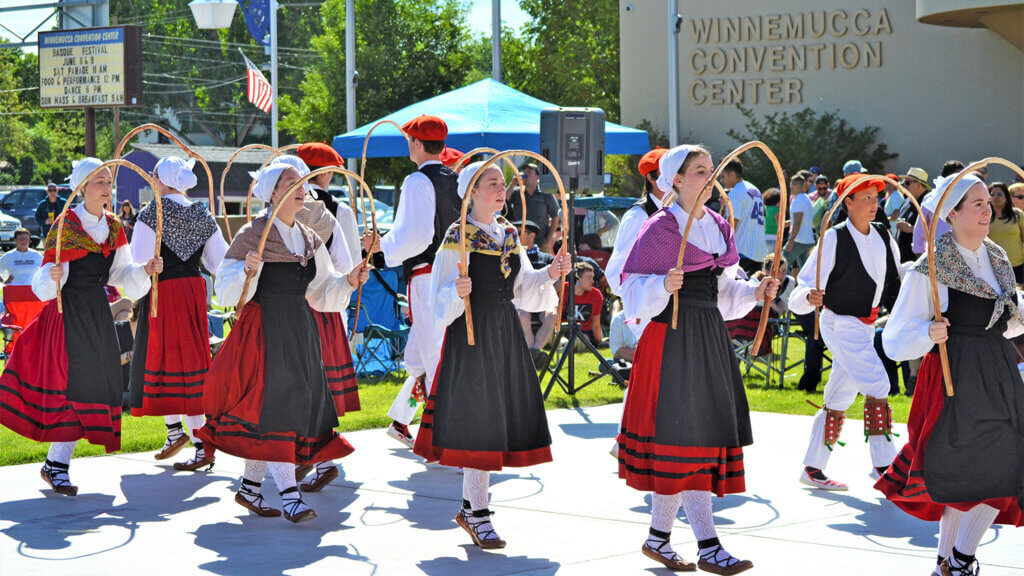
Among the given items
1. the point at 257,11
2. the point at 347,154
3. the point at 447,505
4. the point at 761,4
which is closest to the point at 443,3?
the point at 257,11

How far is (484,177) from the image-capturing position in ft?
20.2

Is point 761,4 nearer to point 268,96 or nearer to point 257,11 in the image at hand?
point 268,96

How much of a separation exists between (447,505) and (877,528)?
2.22m

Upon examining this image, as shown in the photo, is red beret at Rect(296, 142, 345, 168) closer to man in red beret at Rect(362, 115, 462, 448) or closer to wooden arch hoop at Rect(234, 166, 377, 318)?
man in red beret at Rect(362, 115, 462, 448)

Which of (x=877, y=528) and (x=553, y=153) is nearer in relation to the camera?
(x=877, y=528)

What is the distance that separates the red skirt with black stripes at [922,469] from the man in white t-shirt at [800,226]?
9.43m

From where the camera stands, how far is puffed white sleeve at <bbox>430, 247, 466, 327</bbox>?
596cm

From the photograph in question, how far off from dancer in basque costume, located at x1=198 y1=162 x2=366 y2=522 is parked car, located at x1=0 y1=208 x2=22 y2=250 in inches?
1099

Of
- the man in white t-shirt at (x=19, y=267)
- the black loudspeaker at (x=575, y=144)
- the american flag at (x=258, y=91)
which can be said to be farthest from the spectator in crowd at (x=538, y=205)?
the american flag at (x=258, y=91)

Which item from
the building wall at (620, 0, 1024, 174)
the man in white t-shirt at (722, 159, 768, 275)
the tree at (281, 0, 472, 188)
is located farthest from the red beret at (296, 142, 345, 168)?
the tree at (281, 0, 472, 188)

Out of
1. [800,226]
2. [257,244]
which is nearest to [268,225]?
[257,244]

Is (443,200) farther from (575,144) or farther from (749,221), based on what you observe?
(749,221)

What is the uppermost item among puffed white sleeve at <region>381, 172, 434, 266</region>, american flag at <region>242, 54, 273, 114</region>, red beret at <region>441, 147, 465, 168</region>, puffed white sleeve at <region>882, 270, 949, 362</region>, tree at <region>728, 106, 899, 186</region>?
american flag at <region>242, 54, 273, 114</region>

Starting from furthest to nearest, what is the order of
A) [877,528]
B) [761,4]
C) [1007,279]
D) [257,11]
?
[257,11]
[761,4]
[877,528]
[1007,279]
